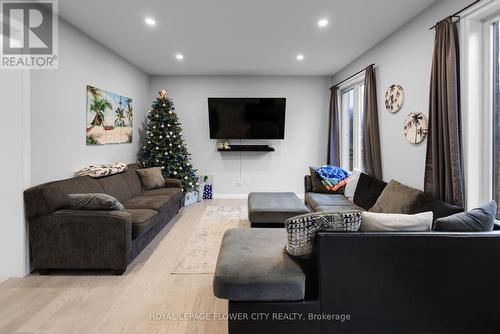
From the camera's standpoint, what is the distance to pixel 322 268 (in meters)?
1.96

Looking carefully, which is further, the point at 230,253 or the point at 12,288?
the point at 12,288

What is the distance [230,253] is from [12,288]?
2094mm

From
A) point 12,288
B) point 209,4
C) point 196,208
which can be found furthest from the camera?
point 196,208

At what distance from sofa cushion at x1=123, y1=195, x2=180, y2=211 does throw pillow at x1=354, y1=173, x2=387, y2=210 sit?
2779 millimetres

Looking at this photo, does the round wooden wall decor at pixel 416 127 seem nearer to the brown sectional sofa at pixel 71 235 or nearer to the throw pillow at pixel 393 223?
the throw pillow at pixel 393 223

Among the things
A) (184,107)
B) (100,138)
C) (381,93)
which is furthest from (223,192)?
(381,93)

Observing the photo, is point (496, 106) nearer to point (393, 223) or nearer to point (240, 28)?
point (393, 223)

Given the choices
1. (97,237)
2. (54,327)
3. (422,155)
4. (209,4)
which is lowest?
(54,327)

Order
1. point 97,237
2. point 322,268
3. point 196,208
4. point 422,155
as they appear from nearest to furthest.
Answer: point 322,268 → point 97,237 → point 422,155 → point 196,208

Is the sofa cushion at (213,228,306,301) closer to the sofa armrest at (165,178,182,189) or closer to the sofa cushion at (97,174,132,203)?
the sofa cushion at (97,174,132,203)

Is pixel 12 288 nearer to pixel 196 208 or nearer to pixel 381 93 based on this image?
pixel 196 208

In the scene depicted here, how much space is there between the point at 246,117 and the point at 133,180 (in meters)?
2.81

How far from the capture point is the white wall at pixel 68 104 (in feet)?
10.6

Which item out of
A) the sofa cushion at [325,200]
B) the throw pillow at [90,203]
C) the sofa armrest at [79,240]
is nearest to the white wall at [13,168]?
the sofa armrest at [79,240]
